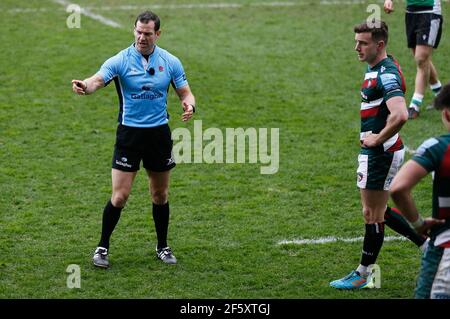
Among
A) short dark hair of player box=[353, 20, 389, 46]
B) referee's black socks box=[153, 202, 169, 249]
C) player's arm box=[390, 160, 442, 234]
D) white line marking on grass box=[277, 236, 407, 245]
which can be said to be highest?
short dark hair of player box=[353, 20, 389, 46]

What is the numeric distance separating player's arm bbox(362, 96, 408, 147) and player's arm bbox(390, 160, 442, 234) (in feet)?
4.92

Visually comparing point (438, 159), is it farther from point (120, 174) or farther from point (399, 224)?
point (120, 174)

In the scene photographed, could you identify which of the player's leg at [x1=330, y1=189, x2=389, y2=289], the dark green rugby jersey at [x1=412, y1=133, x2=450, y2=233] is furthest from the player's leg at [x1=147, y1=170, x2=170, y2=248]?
the dark green rugby jersey at [x1=412, y1=133, x2=450, y2=233]

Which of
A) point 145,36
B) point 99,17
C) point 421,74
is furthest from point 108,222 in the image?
point 99,17

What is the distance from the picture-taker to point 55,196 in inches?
422

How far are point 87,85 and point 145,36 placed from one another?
28.4 inches

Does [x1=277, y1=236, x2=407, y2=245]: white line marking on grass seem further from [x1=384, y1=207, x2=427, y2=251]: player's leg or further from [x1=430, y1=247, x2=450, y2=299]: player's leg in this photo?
[x1=430, y1=247, x2=450, y2=299]: player's leg

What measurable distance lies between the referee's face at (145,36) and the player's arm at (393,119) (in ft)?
7.57

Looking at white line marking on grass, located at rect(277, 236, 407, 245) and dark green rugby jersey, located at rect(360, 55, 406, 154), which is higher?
dark green rugby jersey, located at rect(360, 55, 406, 154)

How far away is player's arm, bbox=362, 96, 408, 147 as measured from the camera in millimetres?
7516

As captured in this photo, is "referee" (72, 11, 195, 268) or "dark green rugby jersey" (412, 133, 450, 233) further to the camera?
"referee" (72, 11, 195, 268)
